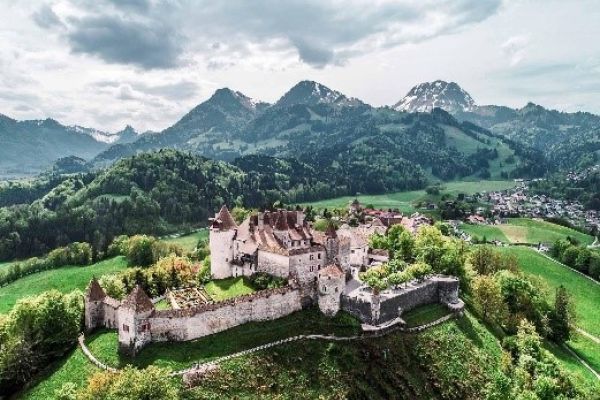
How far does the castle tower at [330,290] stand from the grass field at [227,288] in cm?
1192

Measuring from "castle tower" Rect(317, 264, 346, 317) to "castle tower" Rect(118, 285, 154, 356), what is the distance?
26.0 meters

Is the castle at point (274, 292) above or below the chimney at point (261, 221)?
below

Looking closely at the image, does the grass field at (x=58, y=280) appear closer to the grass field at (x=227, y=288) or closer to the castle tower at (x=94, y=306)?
the grass field at (x=227, y=288)

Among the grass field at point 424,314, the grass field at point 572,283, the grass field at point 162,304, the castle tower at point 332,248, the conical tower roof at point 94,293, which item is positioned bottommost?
the grass field at point 572,283

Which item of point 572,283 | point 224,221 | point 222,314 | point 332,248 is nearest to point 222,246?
point 224,221

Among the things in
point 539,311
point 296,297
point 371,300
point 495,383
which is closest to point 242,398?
point 296,297

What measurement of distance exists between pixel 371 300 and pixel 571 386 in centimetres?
3239

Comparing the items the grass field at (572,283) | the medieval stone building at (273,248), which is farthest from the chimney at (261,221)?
the grass field at (572,283)

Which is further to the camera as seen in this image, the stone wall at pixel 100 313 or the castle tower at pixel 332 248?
the castle tower at pixel 332 248

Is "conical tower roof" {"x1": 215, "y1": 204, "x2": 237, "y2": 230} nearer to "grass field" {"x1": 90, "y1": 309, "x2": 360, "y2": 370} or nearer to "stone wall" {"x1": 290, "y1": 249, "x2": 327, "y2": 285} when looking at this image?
"stone wall" {"x1": 290, "y1": 249, "x2": 327, "y2": 285}

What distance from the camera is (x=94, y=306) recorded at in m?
80.8

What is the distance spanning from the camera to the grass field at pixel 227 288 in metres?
87.2

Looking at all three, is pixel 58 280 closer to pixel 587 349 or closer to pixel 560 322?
pixel 560 322

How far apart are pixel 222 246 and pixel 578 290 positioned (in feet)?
351
